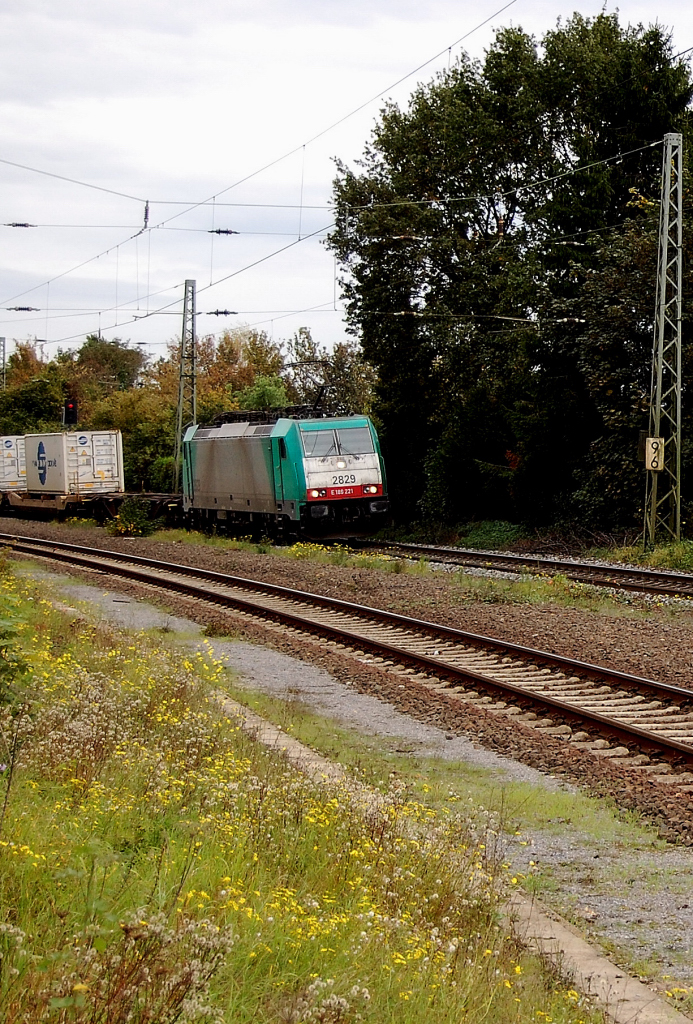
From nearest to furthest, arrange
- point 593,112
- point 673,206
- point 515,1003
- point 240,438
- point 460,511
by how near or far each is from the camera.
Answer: point 515,1003
point 673,206
point 240,438
point 593,112
point 460,511

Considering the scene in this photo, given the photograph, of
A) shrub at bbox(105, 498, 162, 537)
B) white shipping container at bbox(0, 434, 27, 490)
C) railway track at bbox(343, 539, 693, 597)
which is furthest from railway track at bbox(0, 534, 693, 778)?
white shipping container at bbox(0, 434, 27, 490)

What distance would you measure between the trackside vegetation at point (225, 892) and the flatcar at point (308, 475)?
65.9 feet

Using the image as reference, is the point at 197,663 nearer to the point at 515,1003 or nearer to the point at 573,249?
the point at 515,1003

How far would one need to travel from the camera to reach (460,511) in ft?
121

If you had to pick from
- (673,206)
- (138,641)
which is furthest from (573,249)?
(138,641)

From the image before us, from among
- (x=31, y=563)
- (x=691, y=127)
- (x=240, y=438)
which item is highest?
(x=691, y=127)

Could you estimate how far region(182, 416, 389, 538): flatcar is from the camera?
2839 cm

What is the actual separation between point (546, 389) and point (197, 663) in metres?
21.5

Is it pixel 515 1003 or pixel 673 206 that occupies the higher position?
pixel 673 206

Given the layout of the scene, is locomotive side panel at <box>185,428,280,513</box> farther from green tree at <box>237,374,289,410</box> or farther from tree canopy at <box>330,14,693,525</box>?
green tree at <box>237,374,289,410</box>

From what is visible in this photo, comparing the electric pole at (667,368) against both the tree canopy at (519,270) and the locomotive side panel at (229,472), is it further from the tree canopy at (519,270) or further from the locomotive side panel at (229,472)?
the locomotive side panel at (229,472)

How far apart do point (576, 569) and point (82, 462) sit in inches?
989

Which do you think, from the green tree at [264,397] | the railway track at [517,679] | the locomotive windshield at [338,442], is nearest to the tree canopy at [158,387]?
the green tree at [264,397]

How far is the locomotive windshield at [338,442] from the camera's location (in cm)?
2853
